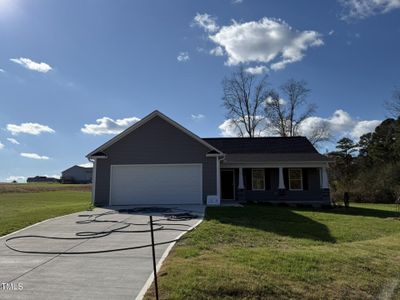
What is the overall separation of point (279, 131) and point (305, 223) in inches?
1183

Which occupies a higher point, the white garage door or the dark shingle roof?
the dark shingle roof

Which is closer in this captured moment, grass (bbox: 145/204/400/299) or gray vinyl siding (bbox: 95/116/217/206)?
grass (bbox: 145/204/400/299)

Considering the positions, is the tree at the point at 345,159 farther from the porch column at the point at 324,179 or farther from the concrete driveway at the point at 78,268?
the concrete driveway at the point at 78,268

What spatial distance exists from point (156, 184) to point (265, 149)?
10.0 metres

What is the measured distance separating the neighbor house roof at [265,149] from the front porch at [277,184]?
64 cm

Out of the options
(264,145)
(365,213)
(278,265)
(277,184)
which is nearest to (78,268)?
(278,265)

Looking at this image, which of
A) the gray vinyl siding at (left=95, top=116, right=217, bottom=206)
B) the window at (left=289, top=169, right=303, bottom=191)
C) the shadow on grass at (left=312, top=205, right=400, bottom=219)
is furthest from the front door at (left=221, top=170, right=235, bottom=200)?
the shadow on grass at (left=312, top=205, right=400, bottom=219)

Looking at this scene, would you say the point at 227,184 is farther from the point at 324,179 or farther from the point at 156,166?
the point at 156,166

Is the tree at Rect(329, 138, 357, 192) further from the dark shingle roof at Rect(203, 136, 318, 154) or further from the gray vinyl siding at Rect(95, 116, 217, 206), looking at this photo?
the gray vinyl siding at Rect(95, 116, 217, 206)

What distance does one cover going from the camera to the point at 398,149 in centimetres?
3431

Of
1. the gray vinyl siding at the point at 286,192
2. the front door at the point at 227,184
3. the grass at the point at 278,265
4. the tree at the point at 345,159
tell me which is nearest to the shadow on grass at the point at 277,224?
the grass at the point at 278,265

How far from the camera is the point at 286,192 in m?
23.1

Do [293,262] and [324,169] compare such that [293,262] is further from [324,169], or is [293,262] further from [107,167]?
[324,169]

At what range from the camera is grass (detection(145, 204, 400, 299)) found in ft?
18.1
